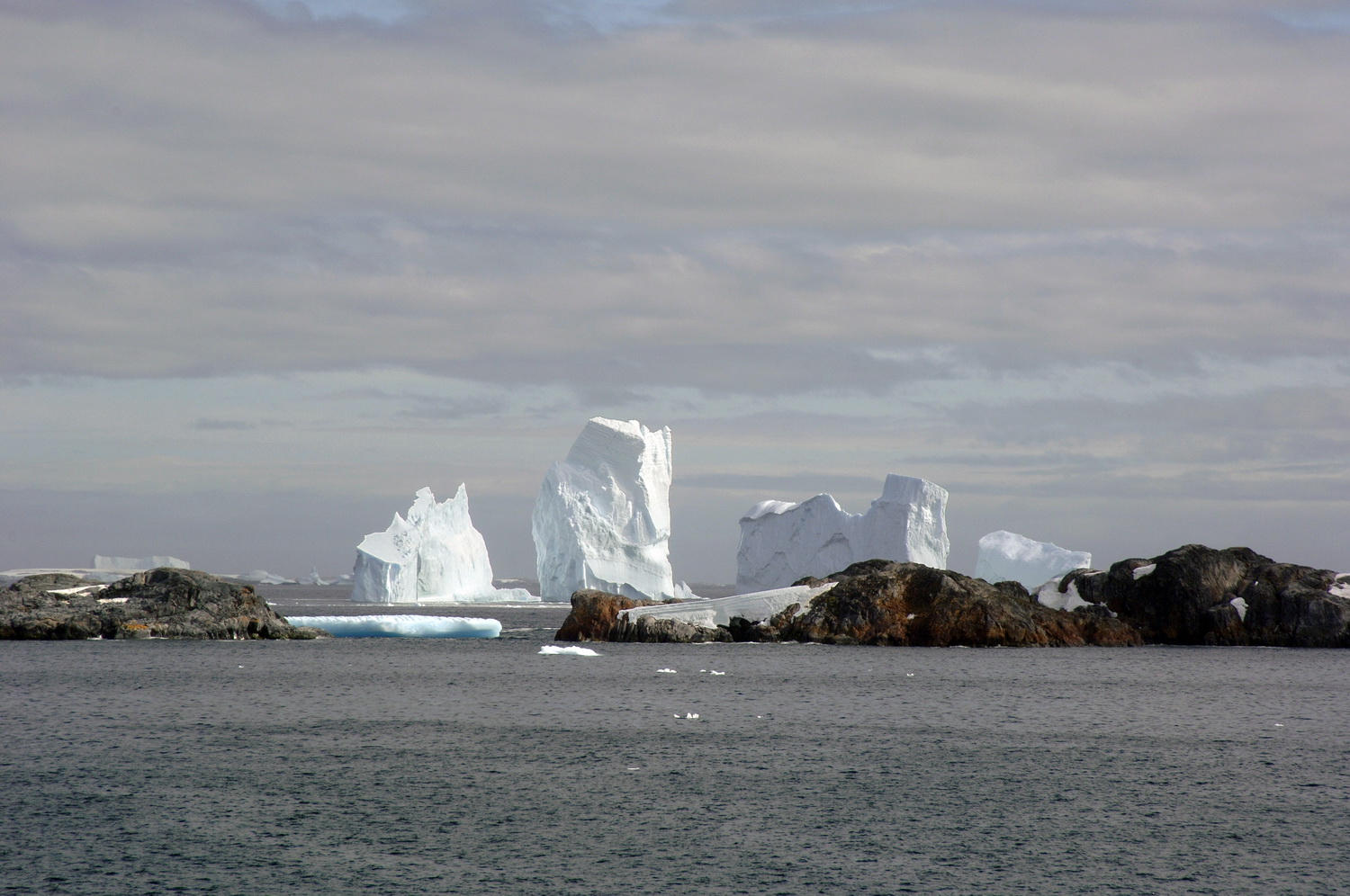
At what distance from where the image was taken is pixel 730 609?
140 ft

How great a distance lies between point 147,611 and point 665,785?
1194 inches

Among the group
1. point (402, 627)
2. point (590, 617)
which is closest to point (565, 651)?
point (590, 617)

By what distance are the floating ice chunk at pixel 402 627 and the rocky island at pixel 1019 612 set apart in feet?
16.4

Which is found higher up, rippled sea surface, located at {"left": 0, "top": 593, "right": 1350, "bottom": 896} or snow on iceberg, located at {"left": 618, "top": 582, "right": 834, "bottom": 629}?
snow on iceberg, located at {"left": 618, "top": 582, "right": 834, "bottom": 629}

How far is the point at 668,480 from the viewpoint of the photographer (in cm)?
7150

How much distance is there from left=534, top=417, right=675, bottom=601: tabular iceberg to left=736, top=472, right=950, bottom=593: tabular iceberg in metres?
5.33

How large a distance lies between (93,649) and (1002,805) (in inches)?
1148

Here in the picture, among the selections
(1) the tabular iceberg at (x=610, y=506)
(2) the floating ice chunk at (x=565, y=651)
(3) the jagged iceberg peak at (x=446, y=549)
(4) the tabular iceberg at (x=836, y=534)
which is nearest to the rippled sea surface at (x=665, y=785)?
(2) the floating ice chunk at (x=565, y=651)

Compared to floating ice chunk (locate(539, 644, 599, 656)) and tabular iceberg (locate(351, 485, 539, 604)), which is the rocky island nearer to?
floating ice chunk (locate(539, 644, 599, 656))

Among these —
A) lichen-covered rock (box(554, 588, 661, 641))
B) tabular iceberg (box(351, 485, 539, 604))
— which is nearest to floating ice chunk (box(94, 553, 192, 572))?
tabular iceberg (box(351, 485, 539, 604))

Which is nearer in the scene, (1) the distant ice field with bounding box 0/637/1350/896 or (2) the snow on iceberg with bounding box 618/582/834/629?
(1) the distant ice field with bounding box 0/637/1350/896

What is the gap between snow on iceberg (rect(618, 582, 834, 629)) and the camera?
139 ft

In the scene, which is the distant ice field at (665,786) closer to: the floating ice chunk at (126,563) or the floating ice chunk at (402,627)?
the floating ice chunk at (402,627)

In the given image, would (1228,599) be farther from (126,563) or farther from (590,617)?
(126,563)
